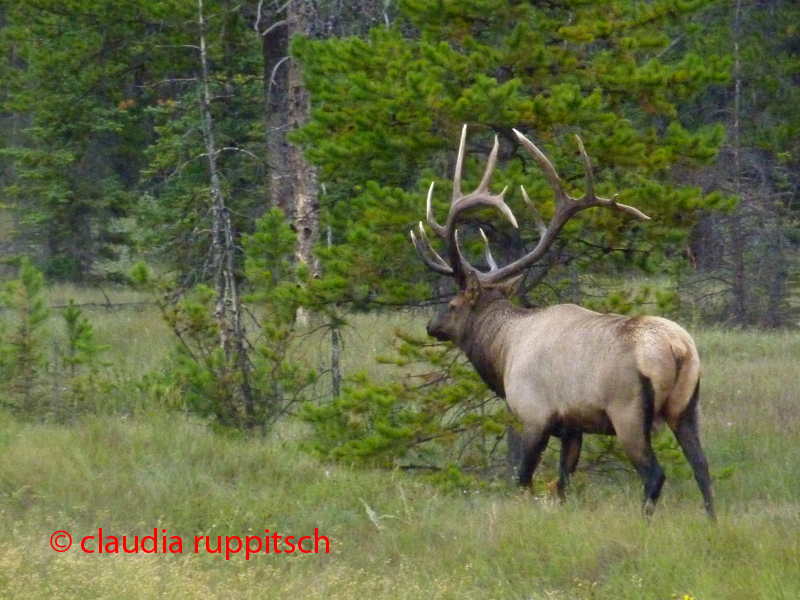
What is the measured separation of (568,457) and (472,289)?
165 centimetres

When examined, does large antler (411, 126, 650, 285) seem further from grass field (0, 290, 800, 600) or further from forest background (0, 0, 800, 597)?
grass field (0, 290, 800, 600)

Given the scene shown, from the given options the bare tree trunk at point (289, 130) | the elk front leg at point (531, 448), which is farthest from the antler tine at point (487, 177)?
the bare tree trunk at point (289, 130)

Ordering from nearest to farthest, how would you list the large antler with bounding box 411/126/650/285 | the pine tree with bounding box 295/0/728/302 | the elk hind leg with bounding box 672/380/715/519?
the elk hind leg with bounding box 672/380/715/519, the large antler with bounding box 411/126/650/285, the pine tree with bounding box 295/0/728/302

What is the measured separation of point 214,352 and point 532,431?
10.7ft

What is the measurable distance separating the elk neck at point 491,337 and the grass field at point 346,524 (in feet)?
3.41

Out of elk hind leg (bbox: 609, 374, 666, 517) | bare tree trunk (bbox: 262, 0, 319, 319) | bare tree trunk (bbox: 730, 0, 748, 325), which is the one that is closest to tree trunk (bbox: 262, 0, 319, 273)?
bare tree trunk (bbox: 262, 0, 319, 319)

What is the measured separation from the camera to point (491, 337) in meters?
9.02

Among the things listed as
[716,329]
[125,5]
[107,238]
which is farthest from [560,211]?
[107,238]

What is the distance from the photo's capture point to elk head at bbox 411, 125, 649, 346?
850 cm

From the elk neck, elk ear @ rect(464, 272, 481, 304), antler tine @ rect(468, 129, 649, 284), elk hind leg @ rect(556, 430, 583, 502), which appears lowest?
elk hind leg @ rect(556, 430, 583, 502)

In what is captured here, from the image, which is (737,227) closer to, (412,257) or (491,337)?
(412,257)

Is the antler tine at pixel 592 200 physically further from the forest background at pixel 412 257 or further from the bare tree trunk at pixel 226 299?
the bare tree trunk at pixel 226 299

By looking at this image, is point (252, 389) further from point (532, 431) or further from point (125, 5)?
point (125, 5)

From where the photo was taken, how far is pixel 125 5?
52.0ft
